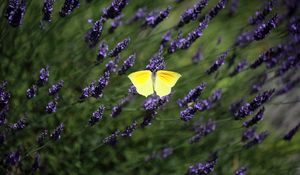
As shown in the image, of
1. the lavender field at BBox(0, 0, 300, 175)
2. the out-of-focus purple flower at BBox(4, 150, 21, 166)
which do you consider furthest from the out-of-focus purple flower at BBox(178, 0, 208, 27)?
the out-of-focus purple flower at BBox(4, 150, 21, 166)

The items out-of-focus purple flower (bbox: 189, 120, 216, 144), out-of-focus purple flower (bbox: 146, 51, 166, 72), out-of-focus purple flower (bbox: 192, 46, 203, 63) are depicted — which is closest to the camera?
out-of-focus purple flower (bbox: 146, 51, 166, 72)

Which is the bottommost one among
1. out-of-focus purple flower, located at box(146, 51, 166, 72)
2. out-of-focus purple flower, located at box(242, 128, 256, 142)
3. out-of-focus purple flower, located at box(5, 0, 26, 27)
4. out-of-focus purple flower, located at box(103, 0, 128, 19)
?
out-of-focus purple flower, located at box(242, 128, 256, 142)

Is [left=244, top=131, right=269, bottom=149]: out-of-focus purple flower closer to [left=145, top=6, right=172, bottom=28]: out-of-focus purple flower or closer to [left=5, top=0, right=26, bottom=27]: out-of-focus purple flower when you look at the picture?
[left=145, top=6, right=172, bottom=28]: out-of-focus purple flower

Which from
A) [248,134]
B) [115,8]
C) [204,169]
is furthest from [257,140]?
[115,8]

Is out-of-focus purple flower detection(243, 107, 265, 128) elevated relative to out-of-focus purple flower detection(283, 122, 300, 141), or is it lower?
lower

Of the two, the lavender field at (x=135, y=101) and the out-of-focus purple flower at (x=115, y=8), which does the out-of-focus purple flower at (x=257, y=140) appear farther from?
the out-of-focus purple flower at (x=115, y=8)

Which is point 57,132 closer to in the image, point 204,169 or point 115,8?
point 115,8
